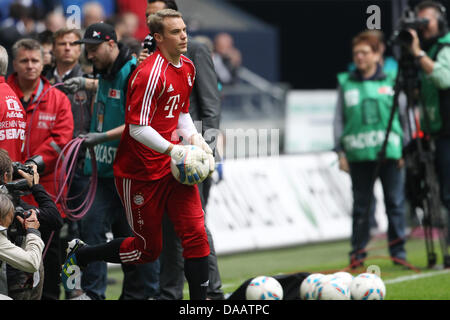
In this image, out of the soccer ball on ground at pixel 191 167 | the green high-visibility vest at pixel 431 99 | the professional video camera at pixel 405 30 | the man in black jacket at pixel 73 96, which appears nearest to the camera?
the soccer ball on ground at pixel 191 167

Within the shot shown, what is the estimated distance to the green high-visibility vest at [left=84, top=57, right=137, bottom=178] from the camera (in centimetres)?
739

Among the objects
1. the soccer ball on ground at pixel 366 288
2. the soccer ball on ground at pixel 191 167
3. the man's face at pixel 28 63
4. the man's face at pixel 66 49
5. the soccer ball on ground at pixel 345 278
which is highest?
the man's face at pixel 66 49

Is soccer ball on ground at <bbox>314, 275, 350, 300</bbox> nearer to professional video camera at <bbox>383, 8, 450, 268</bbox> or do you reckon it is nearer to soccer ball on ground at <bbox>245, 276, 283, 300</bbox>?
soccer ball on ground at <bbox>245, 276, 283, 300</bbox>

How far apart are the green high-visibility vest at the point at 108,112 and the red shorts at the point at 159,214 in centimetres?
96

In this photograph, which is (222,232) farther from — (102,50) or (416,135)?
(102,50)

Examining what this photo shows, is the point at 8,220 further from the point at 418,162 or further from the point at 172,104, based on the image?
the point at 418,162

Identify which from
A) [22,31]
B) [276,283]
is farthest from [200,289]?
[22,31]

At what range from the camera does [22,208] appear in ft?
20.7

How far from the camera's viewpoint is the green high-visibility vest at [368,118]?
972 cm

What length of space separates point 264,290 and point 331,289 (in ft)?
1.61

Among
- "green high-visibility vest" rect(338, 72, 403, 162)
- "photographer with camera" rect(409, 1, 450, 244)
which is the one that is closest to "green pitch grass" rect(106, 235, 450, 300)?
"photographer with camera" rect(409, 1, 450, 244)

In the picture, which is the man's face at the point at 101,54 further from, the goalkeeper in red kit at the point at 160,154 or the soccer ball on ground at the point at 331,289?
the soccer ball on ground at the point at 331,289

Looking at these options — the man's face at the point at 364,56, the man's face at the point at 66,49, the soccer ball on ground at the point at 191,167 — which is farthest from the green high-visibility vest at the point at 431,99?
the soccer ball on ground at the point at 191,167

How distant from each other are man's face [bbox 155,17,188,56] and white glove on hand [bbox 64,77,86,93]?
1463 mm
